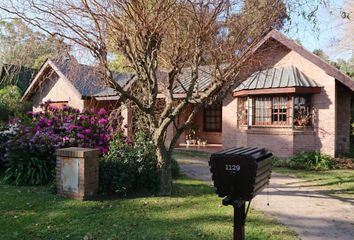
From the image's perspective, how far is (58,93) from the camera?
69.2ft

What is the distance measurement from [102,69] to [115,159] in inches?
82.9

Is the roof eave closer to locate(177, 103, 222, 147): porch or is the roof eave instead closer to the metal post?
locate(177, 103, 222, 147): porch

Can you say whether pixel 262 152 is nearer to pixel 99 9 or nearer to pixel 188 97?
pixel 188 97

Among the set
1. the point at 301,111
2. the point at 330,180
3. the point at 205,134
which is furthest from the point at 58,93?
the point at 330,180

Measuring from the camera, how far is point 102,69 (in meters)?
7.36

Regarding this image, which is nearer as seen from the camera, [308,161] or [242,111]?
[308,161]

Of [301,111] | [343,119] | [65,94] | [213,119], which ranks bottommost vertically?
[343,119]

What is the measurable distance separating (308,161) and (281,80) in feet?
11.2

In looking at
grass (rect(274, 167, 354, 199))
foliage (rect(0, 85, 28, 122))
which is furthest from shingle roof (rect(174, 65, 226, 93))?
foliage (rect(0, 85, 28, 122))

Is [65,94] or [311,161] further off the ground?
[65,94]

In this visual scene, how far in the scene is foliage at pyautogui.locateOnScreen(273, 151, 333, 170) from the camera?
12.9 m

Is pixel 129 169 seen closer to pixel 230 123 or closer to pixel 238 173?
pixel 238 173

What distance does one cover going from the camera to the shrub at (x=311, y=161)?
12908 millimetres

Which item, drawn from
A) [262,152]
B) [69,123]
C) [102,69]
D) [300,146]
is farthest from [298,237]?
[300,146]
